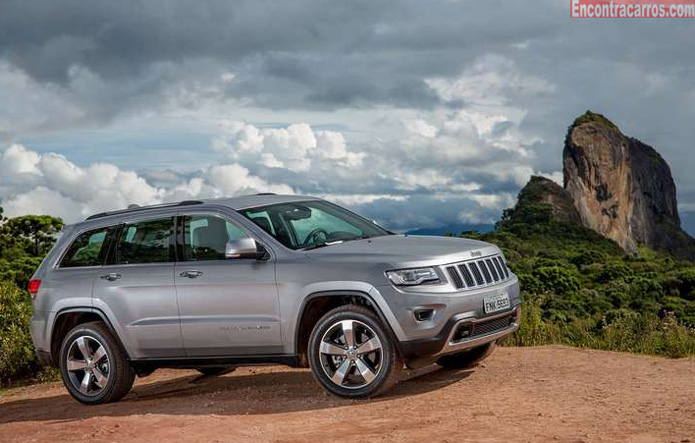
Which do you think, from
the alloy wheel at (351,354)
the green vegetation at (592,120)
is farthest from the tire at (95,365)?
the green vegetation at (592,120)

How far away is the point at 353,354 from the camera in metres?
8.06

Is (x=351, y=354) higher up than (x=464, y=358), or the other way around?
(x=351, y=354)

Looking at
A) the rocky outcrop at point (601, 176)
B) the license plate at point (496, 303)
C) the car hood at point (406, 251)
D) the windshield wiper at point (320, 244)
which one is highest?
the rocky outcrop at point (601, 176)

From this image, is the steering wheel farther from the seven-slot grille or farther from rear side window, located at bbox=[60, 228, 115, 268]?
rear side window, located at bbox=[60, 228, 115, 268]

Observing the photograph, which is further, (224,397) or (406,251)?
(224,397)

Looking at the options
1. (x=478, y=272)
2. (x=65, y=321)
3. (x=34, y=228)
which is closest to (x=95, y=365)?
(x=65, y=321)

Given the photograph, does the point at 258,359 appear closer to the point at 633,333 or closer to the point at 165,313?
the point at 165,313

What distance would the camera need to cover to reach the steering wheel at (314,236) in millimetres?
8695

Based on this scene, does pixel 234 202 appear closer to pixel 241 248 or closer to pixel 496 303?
pixel 241 248

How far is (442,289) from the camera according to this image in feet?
25.9

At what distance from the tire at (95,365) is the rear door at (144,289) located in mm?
258

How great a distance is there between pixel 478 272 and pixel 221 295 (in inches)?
87.9

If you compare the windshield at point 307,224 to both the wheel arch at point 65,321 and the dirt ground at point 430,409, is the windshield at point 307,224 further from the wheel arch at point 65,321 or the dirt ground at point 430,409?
the wheel arch at point 65,321

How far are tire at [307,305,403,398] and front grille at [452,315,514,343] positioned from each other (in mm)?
534
